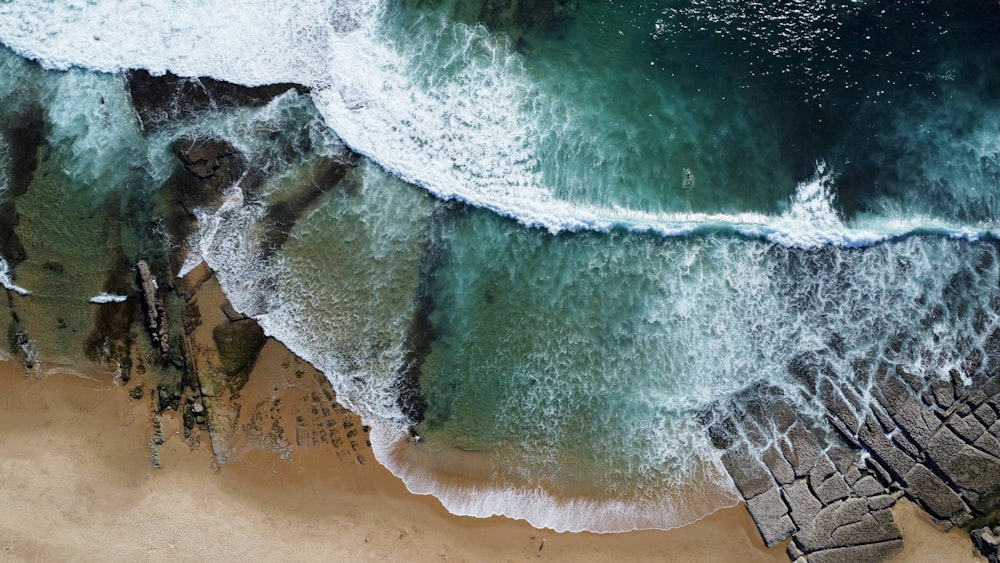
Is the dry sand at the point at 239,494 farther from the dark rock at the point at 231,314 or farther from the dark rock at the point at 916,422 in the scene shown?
the dark rock at the point at 916,422

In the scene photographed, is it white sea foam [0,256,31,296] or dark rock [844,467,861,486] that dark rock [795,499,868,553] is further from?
white sea foam [0,256,31,296]

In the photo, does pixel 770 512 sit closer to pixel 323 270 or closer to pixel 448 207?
pixel 448 207

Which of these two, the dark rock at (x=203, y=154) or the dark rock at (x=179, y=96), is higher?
the dark rock at (x=179, y=96)

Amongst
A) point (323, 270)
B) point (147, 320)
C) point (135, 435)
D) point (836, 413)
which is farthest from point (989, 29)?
point (135, 435)

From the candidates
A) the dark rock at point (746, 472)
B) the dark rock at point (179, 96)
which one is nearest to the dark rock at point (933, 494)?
the dark rock at point (746, 472)

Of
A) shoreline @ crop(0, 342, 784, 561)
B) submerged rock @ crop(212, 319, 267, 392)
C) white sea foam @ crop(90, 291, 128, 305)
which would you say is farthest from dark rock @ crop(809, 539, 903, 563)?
white sea foam @ crop(90, 291, 128, 305)
